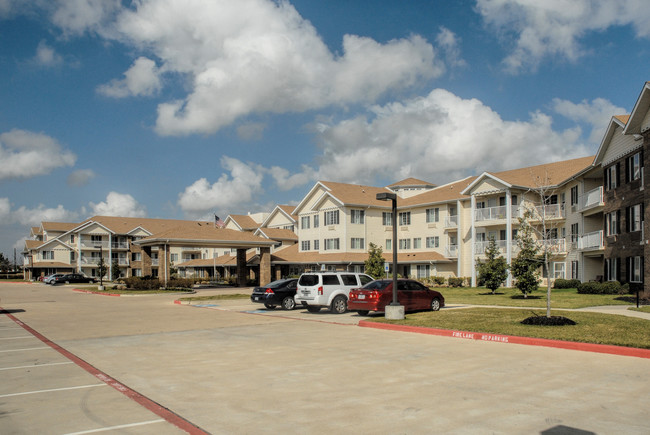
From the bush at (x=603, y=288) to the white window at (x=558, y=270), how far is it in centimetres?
974

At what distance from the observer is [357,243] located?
175 feet

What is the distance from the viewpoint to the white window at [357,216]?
175 ft

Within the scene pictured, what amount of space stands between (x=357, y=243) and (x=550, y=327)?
3832 centimetres

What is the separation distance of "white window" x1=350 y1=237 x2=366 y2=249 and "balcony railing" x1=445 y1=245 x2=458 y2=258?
8.71 m

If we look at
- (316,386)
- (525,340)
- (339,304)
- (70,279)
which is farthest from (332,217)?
(316,386)

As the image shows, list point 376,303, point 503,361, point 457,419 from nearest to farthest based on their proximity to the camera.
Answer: point 457,419 → point 503,361 → point 376,303

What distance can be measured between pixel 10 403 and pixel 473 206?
41314mm

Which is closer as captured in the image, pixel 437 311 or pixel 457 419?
pixel 457 419

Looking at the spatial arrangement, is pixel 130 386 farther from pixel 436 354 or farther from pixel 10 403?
pixel 436 354

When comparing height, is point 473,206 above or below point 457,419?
above

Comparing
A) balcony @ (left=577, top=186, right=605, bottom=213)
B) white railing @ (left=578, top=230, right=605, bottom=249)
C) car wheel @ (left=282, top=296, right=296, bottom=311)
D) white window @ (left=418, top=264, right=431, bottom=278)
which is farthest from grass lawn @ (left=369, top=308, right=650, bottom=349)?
white window @ (left=418, top=264, right=431, bottom=278)

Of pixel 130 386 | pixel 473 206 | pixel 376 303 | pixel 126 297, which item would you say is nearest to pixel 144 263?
pixel 126 297

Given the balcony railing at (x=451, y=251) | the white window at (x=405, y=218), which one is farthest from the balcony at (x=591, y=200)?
the white window at (x=405, y=218)

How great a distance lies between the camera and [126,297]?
4134 cm
